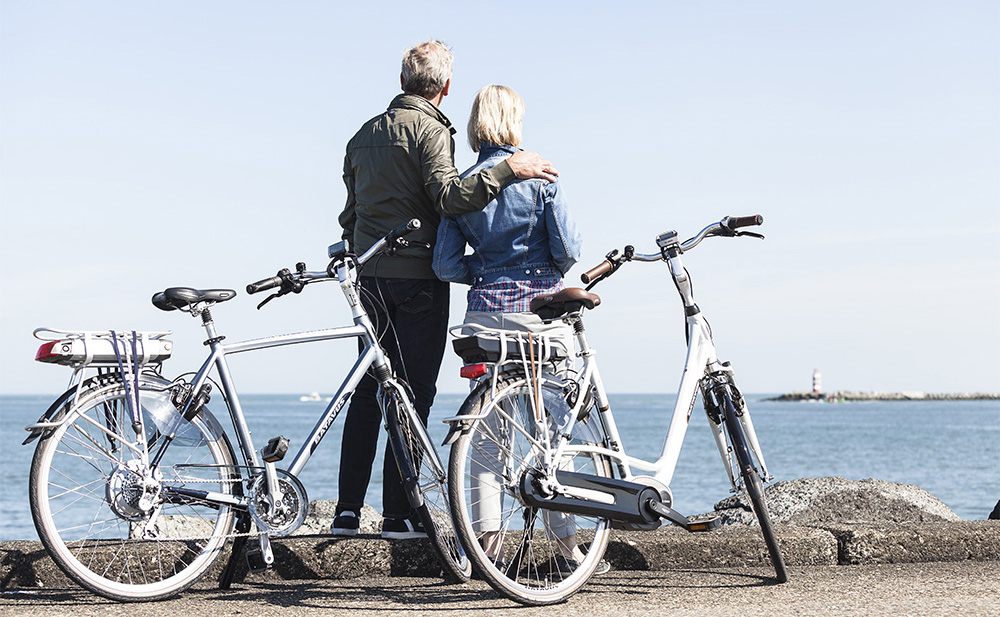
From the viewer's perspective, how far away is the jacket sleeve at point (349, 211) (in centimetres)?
517

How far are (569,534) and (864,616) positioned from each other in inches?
49.1

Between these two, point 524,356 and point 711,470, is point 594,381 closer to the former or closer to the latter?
point 524,356

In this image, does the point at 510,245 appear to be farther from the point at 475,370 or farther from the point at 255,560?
the point at 255,560

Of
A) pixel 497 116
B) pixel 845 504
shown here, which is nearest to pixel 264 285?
pixel 497 116

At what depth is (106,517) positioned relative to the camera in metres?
4.22

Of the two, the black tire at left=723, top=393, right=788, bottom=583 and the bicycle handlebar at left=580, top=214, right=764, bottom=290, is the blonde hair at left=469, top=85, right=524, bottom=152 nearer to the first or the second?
the bicycle handlebar at left=580, top=214, right=764, bottom=290

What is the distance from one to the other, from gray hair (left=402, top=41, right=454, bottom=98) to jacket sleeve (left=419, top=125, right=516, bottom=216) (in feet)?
0.80

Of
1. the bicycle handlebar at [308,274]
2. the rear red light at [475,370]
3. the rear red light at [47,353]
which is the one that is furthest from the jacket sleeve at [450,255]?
the rear red light at [47,353]

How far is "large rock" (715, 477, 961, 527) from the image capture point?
8531 millimetres

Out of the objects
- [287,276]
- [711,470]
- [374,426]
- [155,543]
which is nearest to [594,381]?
[374,426]

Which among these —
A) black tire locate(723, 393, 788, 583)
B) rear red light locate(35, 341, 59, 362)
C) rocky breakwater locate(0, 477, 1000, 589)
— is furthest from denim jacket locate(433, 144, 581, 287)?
rear red light locate(35, 341, 59, 362)

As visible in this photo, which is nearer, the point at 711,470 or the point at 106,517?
the point at 106,517

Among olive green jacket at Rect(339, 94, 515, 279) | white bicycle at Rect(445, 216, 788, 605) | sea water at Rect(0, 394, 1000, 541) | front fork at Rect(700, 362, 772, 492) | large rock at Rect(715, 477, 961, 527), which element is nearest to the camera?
white bicycle at Rect(445, 216, 788, 605)

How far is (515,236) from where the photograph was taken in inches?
182
